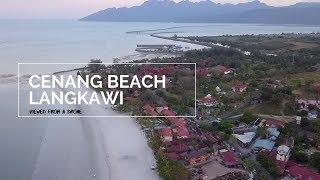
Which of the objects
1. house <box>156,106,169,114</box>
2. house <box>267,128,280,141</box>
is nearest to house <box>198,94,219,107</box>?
house <box>156,106,169,114</box>

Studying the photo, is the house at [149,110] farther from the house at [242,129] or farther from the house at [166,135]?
the house at [242,129]

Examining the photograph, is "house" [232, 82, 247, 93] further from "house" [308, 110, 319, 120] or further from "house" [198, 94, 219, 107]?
"house" [308, 110, 319, 120]

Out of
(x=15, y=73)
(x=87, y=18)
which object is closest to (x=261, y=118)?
(x=15, y=73)

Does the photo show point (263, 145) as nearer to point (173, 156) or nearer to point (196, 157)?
point (196, 157)

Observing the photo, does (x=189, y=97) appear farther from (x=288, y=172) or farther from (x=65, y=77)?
(x=65, y=77)

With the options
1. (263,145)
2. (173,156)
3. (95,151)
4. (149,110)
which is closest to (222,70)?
(149,110)

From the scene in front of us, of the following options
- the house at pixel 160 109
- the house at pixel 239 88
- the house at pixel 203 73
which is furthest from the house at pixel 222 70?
the house at pixel 160 109
